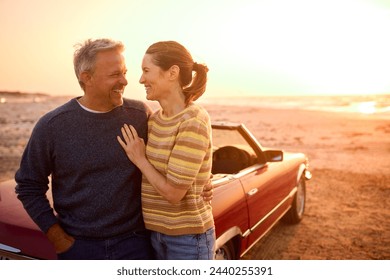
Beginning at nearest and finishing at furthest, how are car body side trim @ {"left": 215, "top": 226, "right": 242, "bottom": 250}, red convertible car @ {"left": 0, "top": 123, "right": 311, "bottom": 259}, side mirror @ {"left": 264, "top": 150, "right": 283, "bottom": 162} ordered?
red convertible car @ {"left": 0, "top": 123, "right": 311, "bottom": 259} < car body side trim @ {"left": 215, "top": 226, "right": 242, "bottom": 250} < side mirror @ {"left": 264, "top": 150, "right": 283, "bottom": 162}

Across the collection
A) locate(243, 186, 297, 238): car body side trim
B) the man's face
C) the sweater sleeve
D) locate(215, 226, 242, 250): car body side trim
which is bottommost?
locate(243, 186, 297, 238): car body side trim

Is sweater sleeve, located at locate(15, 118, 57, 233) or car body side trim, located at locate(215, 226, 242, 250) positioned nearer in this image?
sweater sleeve, located at locate(15, 118, 57, 233)

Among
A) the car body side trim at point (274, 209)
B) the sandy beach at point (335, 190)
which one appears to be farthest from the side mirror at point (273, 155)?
the sandy beach at point (335, 190)

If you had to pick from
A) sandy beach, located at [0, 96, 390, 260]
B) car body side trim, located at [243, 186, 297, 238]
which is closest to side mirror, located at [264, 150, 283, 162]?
car body side trim, located at [243, 186, 297, 238]

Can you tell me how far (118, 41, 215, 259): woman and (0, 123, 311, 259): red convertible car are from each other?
2.03 feet

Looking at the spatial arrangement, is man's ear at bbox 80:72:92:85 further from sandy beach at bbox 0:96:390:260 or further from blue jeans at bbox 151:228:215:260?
sandy beach at bbox 0:96:390:260

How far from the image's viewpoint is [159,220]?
1869 mm

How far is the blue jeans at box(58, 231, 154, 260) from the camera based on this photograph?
75.4 inches

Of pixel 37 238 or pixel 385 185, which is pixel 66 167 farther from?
pixel 385 185

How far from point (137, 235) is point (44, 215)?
Result: 1.42ft

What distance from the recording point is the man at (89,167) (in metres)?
1.81

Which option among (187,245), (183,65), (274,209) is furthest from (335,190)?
(183,65)

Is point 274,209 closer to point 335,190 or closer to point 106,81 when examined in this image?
point 106,81
